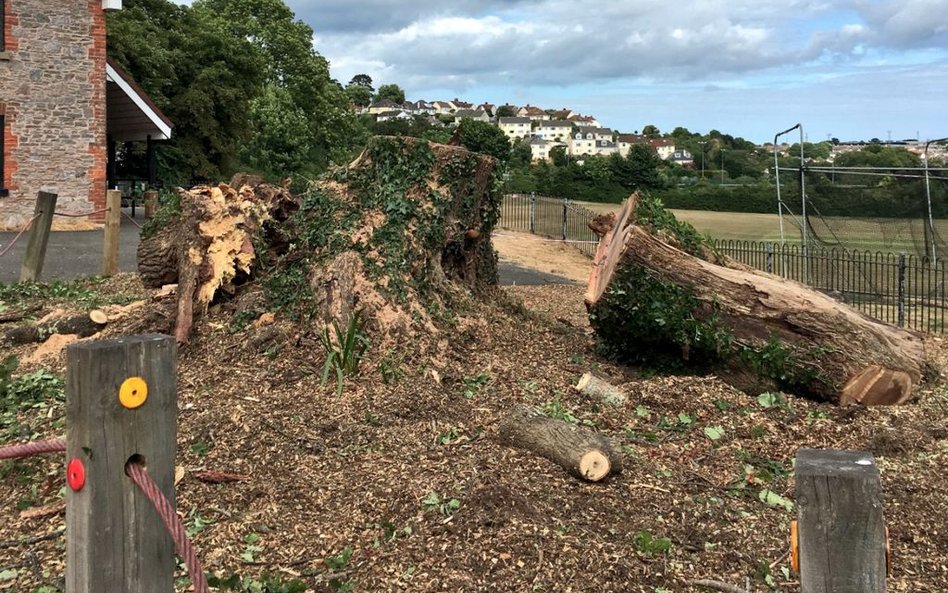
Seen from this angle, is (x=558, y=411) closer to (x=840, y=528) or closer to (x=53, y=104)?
(x=840, y=528)

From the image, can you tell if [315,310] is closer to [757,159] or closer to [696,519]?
[696,519]

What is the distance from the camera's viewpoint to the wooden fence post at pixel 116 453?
2047 mm

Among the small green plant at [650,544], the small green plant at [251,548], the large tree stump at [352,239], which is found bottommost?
the small green plant at [251,548]

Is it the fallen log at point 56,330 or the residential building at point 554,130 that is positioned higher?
the residential building at point 554,130

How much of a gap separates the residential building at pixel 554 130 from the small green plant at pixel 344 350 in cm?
15948

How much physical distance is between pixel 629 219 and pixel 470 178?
4.57ft

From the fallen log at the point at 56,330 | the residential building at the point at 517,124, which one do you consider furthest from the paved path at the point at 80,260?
the residential building at the point at 517,124

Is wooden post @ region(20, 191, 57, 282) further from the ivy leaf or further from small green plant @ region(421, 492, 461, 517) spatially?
the ivy leaf

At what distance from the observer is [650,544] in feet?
11.7

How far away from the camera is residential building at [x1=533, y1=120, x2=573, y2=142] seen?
165 meters

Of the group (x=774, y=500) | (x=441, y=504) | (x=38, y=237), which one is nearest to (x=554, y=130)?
(x=38, y=237)

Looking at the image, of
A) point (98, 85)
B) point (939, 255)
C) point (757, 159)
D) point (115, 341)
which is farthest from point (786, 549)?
point (757, 159)

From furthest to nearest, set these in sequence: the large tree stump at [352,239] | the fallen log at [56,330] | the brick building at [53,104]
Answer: the brick building at [53,104] → the fallen log at [56,330] → the large tree stump at [352,239]

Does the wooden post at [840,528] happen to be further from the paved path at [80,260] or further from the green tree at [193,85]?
the green tree at [193,85]
